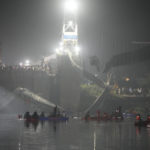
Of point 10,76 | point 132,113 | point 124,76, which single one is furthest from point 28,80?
point 124,76

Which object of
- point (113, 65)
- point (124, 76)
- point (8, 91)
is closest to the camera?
point (8, 91)

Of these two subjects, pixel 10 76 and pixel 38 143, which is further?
pixel 10 76

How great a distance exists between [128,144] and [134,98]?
230 feet

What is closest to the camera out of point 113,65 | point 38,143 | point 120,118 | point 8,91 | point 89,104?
point 38,143

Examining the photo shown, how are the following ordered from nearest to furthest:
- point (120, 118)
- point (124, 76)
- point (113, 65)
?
1. point (120, 118)
2. point (113, 65)
3. point (124, 76)

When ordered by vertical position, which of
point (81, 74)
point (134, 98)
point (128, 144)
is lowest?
point (128, 144)

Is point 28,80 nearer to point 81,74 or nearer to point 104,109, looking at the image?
point 81,74

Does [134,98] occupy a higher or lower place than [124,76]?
lower

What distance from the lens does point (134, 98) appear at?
98.9m

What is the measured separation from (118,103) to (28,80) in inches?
980

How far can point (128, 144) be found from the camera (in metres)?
29.8

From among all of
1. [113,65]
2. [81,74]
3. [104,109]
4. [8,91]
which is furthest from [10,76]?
[113,65]

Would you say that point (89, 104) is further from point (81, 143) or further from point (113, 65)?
point (81, 143)

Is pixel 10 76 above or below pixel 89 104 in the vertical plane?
above
